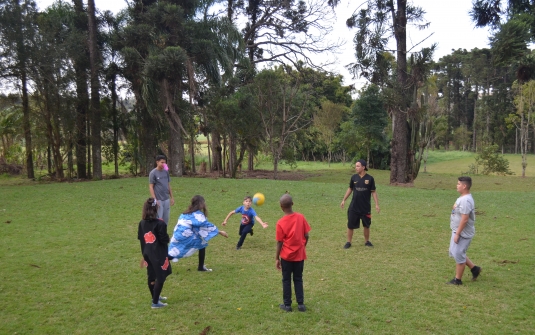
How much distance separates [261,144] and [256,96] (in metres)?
5.06

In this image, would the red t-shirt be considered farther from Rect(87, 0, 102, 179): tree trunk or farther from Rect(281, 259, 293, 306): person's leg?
Rect(87, 0, 102, 179): tree trunk

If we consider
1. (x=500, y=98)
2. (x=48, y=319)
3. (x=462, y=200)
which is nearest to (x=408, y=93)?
(x=462, y=200)

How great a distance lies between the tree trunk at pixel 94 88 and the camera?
778 inches

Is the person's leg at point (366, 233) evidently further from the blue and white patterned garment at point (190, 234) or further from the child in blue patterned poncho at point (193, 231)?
the blue and white patterned garment at point (190, 234)

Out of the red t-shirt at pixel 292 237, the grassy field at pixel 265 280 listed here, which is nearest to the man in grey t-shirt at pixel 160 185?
the grassy field at pixel 265 280

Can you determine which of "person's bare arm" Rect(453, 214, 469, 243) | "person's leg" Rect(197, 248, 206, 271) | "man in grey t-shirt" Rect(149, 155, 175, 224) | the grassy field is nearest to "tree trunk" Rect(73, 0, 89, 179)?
the grassy field

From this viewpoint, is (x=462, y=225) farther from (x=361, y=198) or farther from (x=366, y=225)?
(x=366, y=225)

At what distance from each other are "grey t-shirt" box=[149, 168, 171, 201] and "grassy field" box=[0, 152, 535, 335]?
1191mm

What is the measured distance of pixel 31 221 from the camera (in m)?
10.5

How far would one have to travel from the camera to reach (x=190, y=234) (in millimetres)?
6242

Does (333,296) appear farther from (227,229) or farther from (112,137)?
(112,137)

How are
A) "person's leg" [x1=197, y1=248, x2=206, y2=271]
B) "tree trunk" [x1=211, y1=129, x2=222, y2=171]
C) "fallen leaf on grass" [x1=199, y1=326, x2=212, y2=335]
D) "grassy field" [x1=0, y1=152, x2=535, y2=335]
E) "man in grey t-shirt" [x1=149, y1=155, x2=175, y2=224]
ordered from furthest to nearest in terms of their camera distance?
"tree trunk" [x1=211, y1=129, x2=222, y2=171] < "man in grey t-shirt" [x1=149, y1=155, x2=175, y2=224] < "person's leg" [x1=197, y1=248, x2=206, y2=271] < "grassy field" [x1=0, y1=152, x2=535, y2=335] < "fallen leaf on grass" [x1=199, y1=326, x2=212, y2=335]

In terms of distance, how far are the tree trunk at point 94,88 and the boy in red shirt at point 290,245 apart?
1774cm

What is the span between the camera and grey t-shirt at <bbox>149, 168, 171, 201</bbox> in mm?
7797
